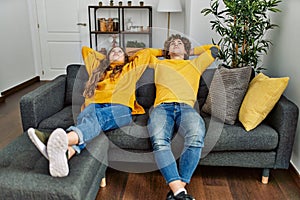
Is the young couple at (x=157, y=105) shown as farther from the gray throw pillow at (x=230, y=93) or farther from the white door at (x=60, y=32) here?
the white door at (x=60, y=32)

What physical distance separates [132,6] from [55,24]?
1374mm

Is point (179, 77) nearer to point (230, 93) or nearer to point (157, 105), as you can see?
point (157, 105)

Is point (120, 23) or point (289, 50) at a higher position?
point (120, 23)

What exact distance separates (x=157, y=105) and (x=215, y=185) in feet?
2.32

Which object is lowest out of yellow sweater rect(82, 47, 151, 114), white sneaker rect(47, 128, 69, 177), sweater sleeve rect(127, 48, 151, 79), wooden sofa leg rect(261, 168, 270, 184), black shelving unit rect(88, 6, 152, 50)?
wooden sofa leg rect(261, 168, 270, 184)

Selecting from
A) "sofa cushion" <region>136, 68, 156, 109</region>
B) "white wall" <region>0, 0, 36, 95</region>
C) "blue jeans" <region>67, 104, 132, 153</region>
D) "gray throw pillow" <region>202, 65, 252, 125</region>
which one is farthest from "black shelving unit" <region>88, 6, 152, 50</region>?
"blue jeans" <region>67, 104, 132, 153</region>

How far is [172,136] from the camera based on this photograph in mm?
1982

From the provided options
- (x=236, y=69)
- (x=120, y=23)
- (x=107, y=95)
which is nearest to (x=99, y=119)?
(x=107, y=95)

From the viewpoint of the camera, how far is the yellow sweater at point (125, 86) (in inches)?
82.7

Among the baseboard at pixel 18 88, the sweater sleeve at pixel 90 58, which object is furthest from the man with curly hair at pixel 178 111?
the baseboard at pixel 18 88

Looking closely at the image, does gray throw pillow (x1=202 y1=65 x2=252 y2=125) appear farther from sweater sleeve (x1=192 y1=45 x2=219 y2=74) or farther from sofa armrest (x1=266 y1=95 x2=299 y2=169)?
sofa armrest (x1=266 y1=95 x2=299 y2=169)

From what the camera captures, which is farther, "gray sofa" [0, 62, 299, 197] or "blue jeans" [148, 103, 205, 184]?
"gray sofa" [0, 62, 299, 197]

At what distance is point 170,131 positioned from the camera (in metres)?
1.96

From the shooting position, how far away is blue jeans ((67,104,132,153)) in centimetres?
181
